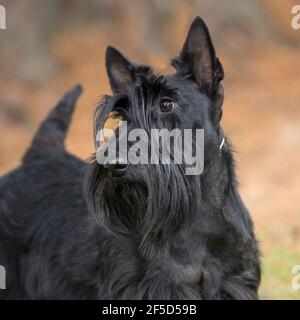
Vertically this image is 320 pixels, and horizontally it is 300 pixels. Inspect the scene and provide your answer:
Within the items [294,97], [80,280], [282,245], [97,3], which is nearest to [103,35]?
[97,3]

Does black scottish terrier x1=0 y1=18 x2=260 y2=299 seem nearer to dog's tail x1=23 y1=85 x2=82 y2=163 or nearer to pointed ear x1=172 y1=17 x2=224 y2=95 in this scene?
pointed ear x1=172 y1=17 x2=224 y2=95

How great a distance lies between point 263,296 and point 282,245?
4.87 ft

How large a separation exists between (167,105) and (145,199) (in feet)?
1.66

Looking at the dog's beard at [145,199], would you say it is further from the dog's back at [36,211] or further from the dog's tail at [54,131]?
the dog's tail at [54,131]

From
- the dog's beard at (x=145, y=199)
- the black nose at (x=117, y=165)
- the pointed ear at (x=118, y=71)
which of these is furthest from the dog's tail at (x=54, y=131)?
the black nose at (x=117, y=165)

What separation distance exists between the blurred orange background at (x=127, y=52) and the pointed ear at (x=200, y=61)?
641 cm

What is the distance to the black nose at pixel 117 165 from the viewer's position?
3.53 meters

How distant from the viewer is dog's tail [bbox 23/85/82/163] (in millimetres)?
5215

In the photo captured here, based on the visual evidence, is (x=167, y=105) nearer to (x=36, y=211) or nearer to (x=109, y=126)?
(x=109, y=126)

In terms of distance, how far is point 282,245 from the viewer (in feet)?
23.2

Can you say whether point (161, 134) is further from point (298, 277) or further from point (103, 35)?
point (103, 35)

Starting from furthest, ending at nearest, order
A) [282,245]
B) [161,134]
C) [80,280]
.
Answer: [282,245]
[80,280]
[161,134]

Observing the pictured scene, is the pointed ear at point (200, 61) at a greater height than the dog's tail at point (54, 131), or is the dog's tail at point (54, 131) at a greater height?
the dog's tail at point (54, 131)

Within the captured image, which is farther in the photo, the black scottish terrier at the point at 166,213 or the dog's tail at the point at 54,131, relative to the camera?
the dog's tail at the point at 54,131
